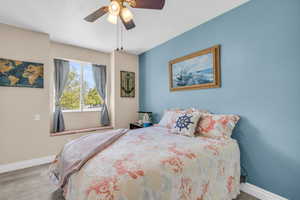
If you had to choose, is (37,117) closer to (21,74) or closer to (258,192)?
(21,74)

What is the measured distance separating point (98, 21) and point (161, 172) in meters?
2.60

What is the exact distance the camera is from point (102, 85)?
4012mm

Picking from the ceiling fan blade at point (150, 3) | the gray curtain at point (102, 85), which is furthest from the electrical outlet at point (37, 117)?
the ceiling fan blade at point (150, 3)

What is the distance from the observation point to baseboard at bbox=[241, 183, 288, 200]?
1.75 m

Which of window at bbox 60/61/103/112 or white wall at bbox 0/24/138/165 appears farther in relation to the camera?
window at bbox 60/61/103/112

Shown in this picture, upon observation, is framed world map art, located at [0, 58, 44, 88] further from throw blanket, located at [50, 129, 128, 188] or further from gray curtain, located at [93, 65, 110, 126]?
throw blanket, located at [50, 129, 128, 188]

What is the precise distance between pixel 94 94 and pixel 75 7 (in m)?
2.28

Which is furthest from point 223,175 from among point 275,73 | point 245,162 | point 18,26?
point 18,26

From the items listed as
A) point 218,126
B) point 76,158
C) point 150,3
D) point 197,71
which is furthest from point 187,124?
point 150,3

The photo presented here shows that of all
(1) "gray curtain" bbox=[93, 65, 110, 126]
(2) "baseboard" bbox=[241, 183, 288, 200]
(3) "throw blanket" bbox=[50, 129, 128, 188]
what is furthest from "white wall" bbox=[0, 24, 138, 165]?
(2) "baseboard" bbox=[241, 183, 288, 200]

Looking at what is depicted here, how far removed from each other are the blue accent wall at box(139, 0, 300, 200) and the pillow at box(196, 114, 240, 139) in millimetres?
188

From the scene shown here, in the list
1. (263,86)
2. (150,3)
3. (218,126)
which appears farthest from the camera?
(218,126)

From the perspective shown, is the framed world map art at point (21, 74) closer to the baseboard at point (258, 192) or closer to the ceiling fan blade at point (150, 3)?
the ceiling fan blade at point (150, 3)

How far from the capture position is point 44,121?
2943 millimetres
